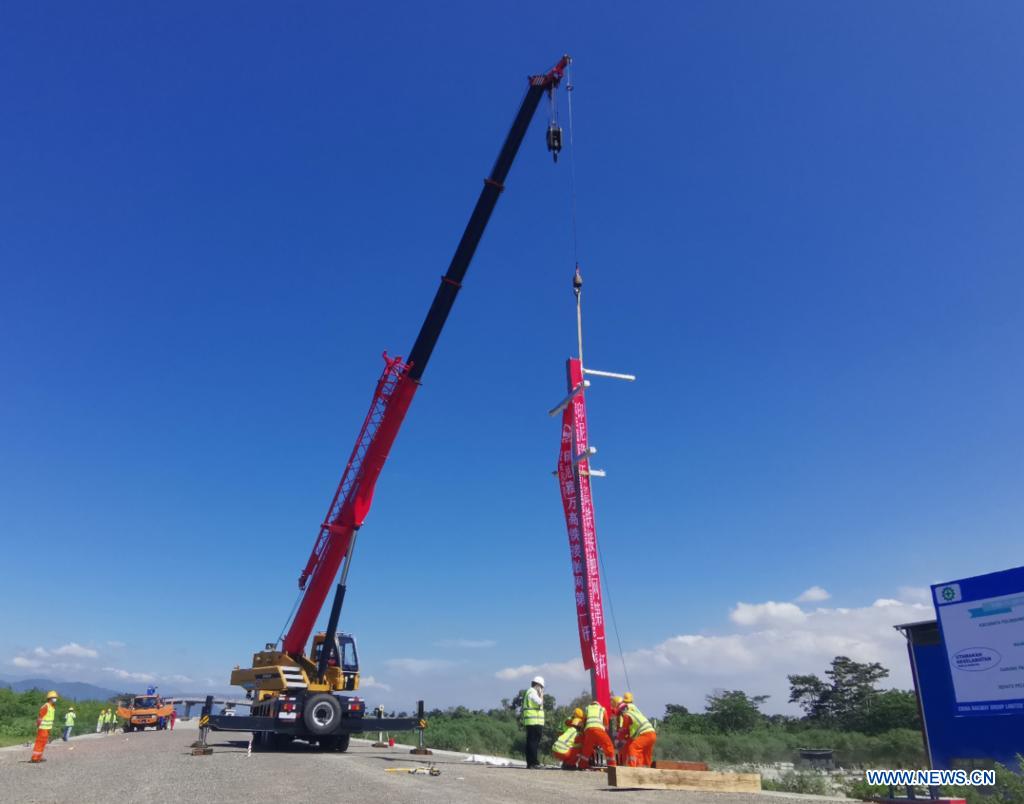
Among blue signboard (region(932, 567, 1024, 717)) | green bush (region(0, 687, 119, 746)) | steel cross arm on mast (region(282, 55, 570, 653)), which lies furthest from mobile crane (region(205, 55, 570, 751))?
green bush (region(0, 687, 119, 746))

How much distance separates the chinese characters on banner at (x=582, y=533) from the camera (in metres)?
16.9

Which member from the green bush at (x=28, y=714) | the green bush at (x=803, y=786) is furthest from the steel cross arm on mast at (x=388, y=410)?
the green bush at (x=28, y=714)

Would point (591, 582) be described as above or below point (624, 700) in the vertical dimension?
above

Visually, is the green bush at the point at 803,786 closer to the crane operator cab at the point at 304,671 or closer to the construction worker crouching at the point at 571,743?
the construction worker crouching at the point at 571,743

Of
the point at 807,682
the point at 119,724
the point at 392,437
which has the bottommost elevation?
the point at 119,724

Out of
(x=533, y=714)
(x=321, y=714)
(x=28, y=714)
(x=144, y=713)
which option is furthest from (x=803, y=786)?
(x=28, y=714)

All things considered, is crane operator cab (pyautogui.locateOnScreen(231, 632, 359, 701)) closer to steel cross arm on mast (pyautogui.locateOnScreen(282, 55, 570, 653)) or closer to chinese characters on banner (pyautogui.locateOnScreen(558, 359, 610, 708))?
steel cross arm on mast (pyautogui.locateOnScreen(282, 55, 570, 653))

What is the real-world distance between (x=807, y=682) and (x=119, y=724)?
48966 millimetres

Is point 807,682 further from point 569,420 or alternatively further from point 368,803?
point 368,803

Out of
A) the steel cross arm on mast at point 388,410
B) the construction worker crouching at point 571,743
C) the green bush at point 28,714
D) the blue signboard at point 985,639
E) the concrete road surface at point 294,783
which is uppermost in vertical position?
the steel cross arm on mast at point 388,410

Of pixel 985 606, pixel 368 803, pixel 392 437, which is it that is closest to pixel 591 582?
pixel 392 437

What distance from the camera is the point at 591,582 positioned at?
17.6 m

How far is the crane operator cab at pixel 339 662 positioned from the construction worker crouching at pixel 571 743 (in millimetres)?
7524

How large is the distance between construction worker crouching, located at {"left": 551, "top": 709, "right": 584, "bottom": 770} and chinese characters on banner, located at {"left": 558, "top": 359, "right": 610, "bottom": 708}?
7.10 ft
